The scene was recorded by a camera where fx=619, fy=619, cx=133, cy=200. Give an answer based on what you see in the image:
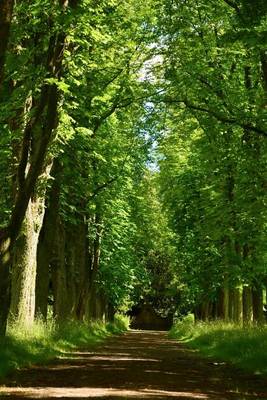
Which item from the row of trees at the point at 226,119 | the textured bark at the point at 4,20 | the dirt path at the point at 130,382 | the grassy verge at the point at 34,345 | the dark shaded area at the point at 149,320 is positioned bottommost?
the dirt path at the point at 130,382

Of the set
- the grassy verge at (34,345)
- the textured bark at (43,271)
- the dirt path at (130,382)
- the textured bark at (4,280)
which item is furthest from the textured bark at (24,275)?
the textured bark at (43,271)

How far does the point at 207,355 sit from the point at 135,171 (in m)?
16.5

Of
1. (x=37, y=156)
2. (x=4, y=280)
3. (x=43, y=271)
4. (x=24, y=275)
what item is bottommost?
(x=4, y=280)

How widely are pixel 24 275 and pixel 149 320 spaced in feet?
223

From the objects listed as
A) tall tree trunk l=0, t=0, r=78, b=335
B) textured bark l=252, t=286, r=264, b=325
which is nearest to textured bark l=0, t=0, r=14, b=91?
tall tree trunk l=0, t=0, r=78, b=335

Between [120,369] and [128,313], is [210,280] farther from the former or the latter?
[128,313]

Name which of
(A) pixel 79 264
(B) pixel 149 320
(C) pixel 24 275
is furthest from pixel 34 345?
(B) pixel 149 320

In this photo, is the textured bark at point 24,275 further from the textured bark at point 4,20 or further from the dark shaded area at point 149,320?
the dark shaded area at point 149,320

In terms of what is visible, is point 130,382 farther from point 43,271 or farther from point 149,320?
point 149,320

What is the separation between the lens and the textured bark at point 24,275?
15.5 metres

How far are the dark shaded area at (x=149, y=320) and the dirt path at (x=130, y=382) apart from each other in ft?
220

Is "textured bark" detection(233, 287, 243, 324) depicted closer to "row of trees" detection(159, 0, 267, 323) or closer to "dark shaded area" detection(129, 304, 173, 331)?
"row of trees" detection(159, 0, 267, 323)

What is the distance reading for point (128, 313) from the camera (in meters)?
84.2

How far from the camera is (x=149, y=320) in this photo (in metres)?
81.9
